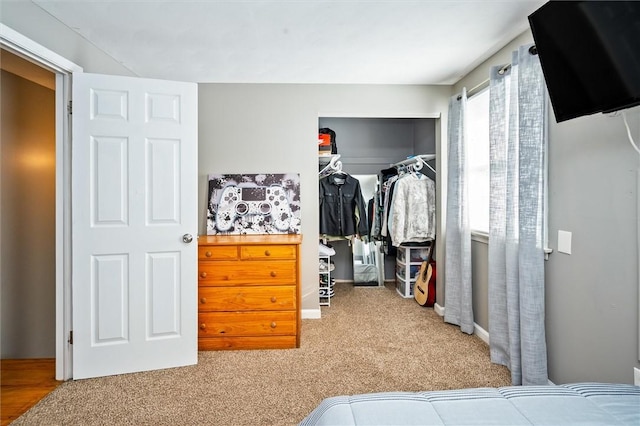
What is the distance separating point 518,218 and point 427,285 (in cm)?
172

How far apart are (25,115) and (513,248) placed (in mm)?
3675

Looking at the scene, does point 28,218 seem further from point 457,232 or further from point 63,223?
point 457,232

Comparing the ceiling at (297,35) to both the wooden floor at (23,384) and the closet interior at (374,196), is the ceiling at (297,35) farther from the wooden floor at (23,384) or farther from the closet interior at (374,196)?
the wooden floor at (23,384)

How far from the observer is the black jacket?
4.19 meters

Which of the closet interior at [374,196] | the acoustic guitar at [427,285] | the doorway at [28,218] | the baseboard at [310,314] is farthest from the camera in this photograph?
the closet interior at [374,196]

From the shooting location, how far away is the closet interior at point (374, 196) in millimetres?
3928

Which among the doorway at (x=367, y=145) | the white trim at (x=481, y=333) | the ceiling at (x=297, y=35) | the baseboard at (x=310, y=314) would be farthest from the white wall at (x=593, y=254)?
the doorway at (x=367, y=145)

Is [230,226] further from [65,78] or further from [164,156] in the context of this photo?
[65,78]

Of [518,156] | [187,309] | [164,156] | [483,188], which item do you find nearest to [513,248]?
[518,156]

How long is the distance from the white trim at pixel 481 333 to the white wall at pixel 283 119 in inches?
65.3

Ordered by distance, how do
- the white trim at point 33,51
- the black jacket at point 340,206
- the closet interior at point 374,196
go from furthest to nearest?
the black jacket at point 340,206 → the closet interior at point 374,196 → the white trim at point 33,51

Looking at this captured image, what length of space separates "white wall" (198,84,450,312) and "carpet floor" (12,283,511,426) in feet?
3.56

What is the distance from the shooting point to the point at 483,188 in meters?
3.08

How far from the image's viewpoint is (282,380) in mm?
2357
